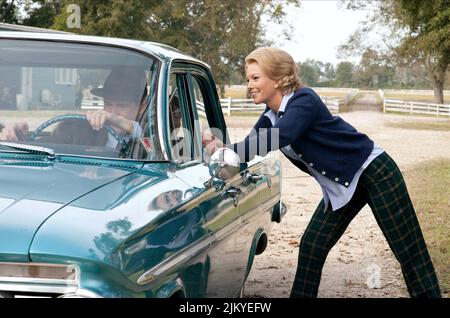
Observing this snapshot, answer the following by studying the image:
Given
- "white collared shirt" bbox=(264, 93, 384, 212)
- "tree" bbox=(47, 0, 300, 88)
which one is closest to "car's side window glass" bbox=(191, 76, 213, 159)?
"white collared shirt" bbox=(264, 93, 384, 212)

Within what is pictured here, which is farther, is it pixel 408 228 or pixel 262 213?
pixel 262 213

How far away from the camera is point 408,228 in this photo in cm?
500

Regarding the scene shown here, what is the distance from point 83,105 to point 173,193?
986mm

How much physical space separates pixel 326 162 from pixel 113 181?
5.56 ft

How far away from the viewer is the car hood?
2.79 metres

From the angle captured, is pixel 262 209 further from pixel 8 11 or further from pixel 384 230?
pixel 8 11

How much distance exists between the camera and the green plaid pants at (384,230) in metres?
4.92

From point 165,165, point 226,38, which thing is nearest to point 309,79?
point 226,38

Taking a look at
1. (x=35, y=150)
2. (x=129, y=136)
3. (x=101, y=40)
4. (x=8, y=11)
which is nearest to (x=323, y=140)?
(x=129, y=136)

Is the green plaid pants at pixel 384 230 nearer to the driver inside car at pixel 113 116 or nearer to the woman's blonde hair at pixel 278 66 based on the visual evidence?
the woman's blonde hair at pixel 278 66

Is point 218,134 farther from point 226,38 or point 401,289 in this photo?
point 226,38

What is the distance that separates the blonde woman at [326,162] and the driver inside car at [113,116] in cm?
59

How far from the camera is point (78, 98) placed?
4.41m
